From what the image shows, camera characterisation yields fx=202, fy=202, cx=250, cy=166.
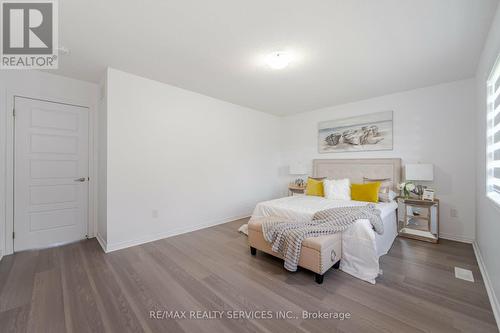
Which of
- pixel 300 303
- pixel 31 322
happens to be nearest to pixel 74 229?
pixel 31 322

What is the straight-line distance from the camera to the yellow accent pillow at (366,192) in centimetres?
332

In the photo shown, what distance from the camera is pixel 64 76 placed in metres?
3.06

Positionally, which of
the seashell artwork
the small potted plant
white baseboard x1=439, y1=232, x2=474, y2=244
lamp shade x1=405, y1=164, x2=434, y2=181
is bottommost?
white baseboard x1=439, y1=232, x2=474, y2=244

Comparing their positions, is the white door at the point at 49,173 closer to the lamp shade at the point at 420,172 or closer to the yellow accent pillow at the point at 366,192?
the yellow accent pillow at the point at 366,192

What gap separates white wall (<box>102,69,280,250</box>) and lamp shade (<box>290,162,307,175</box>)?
97 centimetres

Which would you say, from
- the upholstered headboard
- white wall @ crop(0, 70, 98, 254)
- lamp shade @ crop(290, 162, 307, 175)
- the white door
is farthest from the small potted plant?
white wall @ crop(0, 70, 98, 254)

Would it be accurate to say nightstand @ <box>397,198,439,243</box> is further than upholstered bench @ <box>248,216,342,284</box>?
Yes

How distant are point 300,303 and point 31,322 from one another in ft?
6.98

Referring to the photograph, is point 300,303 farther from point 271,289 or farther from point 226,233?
point 226,233

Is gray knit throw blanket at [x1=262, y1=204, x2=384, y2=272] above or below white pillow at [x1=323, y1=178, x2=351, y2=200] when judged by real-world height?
below

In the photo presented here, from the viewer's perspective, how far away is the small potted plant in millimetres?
3311

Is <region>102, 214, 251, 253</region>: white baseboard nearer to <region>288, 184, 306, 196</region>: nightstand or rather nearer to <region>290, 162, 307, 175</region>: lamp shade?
<region>288, 184, 306, 196</region>: nightstand

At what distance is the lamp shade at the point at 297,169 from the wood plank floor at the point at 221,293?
8.34 feet

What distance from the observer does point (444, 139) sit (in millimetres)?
3314
